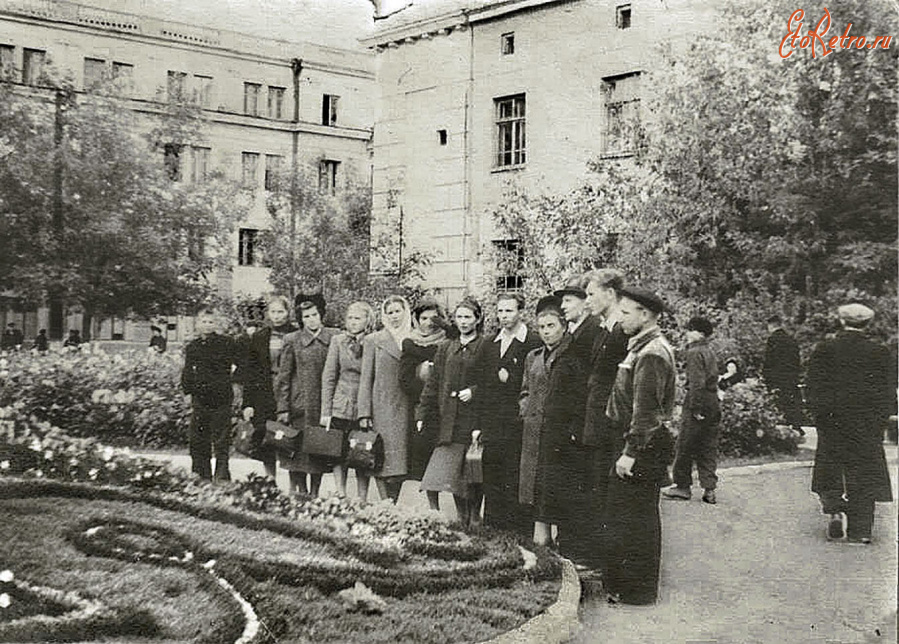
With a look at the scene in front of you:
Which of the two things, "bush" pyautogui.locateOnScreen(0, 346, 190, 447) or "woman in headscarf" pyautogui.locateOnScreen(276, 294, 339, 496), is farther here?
"woman in headscarf" pyautogui.locateOnScreen(276, 294, 339, 496)

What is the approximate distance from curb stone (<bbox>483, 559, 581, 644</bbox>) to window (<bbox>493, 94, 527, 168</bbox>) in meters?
2.02

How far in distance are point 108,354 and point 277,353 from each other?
Result: 767 mm

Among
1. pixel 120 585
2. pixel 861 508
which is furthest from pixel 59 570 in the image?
pixel 861 508

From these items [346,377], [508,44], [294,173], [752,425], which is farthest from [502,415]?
[508,44]

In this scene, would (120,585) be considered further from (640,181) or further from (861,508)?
(861,508)

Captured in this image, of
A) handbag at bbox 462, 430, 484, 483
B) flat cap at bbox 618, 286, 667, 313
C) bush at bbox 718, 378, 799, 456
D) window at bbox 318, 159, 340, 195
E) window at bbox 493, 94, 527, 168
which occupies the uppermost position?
window at bbox 493, 94, 527, 168

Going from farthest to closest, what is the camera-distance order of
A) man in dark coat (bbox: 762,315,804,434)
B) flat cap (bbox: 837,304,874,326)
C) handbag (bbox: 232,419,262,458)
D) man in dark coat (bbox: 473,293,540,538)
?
1. handbag (bbox: 232,419,262,458)
2. man in dark coat (bbox: 473,293,540,538)
3. man in dark coat (bbox: 762,315,804,434)
4. flat cap (bbox: 837,304,874,326)

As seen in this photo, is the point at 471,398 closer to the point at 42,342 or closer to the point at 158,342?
the point at 158,342

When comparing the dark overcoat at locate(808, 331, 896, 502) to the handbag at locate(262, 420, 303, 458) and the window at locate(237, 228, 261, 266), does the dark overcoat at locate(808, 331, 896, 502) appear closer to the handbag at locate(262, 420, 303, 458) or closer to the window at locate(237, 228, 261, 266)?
the handbag at locate(262, 420, 303, 458)

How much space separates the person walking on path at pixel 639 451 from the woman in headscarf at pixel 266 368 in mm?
1560

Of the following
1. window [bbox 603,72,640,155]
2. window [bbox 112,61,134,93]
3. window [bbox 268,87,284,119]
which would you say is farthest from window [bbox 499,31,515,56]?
window [bbox 112,61,134,93]

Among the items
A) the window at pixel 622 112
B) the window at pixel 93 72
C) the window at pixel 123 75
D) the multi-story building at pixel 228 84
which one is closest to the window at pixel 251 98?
the multi-story building at pixel 228 84

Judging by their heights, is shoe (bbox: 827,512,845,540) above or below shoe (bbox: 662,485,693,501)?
below

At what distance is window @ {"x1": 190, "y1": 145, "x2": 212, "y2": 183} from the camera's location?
5078mm
